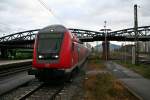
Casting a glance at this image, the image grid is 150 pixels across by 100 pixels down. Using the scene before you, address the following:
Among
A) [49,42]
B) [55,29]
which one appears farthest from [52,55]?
[55,29]

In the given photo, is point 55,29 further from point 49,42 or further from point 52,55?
point 52,55

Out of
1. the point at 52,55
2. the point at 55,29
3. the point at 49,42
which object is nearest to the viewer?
the point at 52,55

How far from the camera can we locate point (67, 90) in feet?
49.2

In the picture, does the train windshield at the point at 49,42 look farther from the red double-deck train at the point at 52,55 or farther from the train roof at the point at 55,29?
the train roof at the point at 55,29

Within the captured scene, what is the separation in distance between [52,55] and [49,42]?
85 centimetres

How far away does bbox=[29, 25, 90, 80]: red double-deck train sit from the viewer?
51.8 ft

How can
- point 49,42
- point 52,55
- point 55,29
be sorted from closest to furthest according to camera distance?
point 52,55 → point 49,42 → point 55,29

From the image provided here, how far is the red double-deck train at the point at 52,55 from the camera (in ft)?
51.8

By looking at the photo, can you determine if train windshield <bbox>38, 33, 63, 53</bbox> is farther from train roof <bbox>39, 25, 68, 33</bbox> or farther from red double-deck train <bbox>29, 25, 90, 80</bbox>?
train roof <bbox>39, 25, 68, 33</bbox>

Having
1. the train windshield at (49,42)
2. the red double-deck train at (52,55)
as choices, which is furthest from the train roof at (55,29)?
the train windshield at (49,42)

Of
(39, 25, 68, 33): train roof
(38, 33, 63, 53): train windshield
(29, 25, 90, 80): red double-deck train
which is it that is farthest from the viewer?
(39, 25, 68, 33): train roof

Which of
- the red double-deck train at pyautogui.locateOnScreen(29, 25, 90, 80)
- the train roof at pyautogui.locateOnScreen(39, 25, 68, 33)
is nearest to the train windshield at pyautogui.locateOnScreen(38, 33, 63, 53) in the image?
the red double-deck train at pyautogui.locateOnScreen(29, 25, 90, 80)

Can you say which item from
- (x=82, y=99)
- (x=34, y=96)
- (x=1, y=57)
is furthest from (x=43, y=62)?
(x=1, y=57)

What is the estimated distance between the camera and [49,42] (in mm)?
16406
